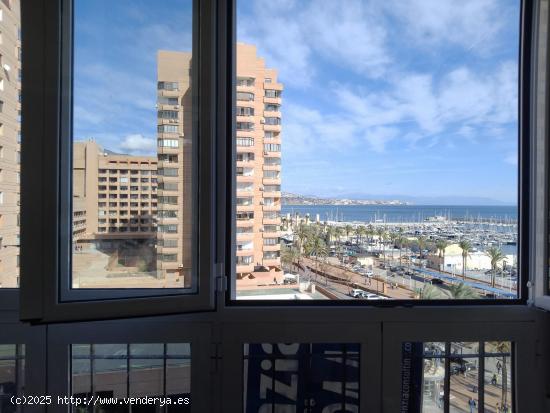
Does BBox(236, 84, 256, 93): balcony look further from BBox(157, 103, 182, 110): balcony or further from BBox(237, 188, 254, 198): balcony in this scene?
BBox(237, 188, 254, 198): balcony

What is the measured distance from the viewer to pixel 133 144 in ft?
4.88

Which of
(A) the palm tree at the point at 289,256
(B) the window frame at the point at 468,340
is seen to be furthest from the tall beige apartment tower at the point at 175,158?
(B) the window frame at the point at 468,340

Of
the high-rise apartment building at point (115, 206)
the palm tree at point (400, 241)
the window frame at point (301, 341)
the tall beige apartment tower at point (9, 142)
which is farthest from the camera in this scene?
the palm tree at point (400, 241)

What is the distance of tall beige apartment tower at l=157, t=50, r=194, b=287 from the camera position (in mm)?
1483

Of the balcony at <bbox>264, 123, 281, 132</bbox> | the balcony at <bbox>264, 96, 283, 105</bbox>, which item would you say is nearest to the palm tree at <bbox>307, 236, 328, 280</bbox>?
the balcony at <bbox>264, 123, 281, 132</bbox>

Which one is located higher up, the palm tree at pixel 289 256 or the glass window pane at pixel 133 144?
the glass window pane at pixel 133 144

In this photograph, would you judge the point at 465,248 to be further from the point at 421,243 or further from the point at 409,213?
the point at 409,213

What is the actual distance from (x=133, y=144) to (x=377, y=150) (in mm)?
1275

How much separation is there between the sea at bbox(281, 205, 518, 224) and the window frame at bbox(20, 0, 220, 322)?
2.86 ft

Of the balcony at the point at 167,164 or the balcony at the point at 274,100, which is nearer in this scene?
the balcony at the point at 167,164

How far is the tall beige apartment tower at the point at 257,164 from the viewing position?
70.2 inches

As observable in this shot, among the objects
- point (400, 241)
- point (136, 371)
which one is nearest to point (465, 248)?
point (400, 241)

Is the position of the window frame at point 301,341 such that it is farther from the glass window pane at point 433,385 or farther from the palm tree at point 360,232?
the palm tree at point 360,232

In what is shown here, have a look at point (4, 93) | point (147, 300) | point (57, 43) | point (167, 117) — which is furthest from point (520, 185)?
point (4, 93)
